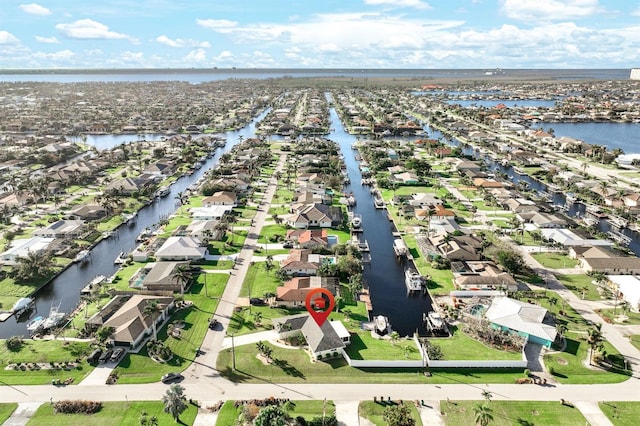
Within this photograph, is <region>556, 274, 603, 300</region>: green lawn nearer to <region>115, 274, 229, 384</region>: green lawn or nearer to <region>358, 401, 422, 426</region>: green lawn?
<region>358, 401, 422, 426</region>: green lawn

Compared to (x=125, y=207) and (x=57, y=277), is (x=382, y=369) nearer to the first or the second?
(x=57, y=277)

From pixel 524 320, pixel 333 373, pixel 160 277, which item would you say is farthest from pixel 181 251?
pixel 524 320

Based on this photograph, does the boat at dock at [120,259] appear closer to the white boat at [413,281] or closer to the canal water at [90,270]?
the canal water at [90,270]

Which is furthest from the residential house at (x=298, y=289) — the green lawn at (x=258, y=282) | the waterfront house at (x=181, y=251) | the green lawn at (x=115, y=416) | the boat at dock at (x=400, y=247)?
the green lawn at (x=115, y=416)

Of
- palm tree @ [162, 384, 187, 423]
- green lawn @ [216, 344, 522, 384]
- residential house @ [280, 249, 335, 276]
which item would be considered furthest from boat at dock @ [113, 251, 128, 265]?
palm tree @ [162, 384, 187, 423]

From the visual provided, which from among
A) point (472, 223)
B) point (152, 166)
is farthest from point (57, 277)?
point (472, 223)

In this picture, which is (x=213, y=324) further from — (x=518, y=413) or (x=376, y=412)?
(x=518, y=413)
